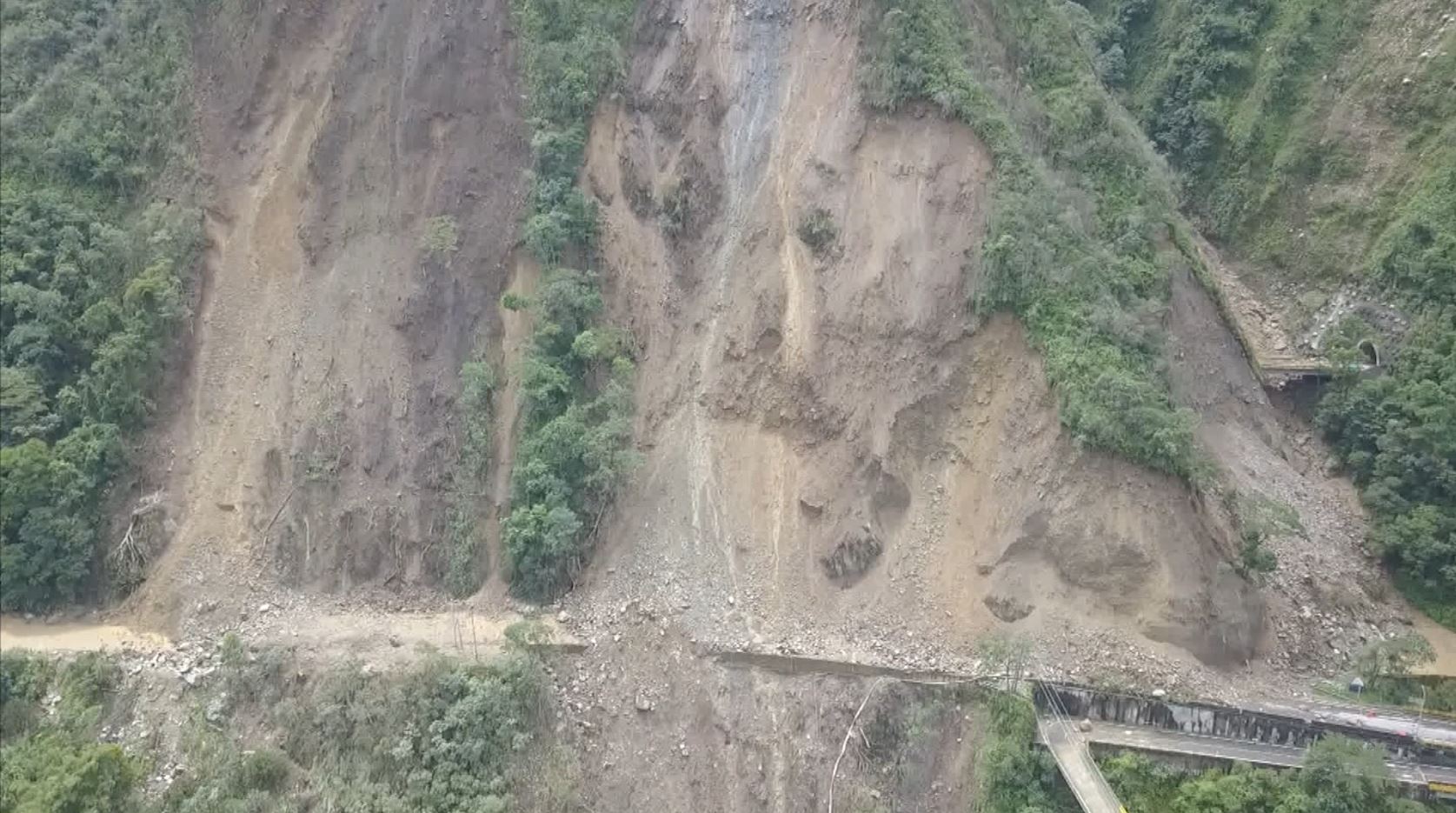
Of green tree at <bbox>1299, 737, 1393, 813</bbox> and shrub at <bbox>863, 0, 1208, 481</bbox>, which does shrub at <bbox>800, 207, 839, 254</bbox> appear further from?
green tree at <bbox>1299, 737, 1393, 813</bbox>

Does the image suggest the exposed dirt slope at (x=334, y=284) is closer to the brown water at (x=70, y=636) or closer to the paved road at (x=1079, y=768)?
the brown water at (x=70, y=636)

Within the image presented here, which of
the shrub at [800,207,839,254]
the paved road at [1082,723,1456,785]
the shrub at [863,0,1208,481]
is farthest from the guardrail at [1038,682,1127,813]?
the shrub at [800,207,839,254]

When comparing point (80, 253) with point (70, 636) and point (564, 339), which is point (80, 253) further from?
point (564, 339)

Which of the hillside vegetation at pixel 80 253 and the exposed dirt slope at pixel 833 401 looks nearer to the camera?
the exposed dirt slope at pixel 833 401

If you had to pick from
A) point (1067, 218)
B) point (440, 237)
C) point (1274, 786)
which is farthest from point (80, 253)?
point (1274, 786)

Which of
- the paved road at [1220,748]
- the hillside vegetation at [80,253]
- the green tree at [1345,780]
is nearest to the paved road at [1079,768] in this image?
the paved road at [1220,748]
